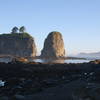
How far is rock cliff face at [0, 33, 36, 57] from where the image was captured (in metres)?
182

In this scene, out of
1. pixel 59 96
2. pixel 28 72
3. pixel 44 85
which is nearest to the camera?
pixel 59 96

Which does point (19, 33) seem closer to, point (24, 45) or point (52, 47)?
point (24, 45)

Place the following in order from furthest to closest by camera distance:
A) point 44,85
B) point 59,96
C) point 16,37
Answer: point 16,37, point 44,85, point 59,96

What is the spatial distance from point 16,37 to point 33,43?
12.5m

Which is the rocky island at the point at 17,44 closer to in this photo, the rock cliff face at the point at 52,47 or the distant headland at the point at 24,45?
the distant headland at the point at 24,45

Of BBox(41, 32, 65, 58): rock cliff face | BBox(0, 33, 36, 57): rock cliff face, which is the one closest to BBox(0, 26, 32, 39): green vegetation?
BBox(0, 33, 36, 57): rock cliff face

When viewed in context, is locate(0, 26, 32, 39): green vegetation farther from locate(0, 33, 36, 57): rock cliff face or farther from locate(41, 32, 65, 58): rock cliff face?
locate(41, 32, 65, 58): rock cliff face

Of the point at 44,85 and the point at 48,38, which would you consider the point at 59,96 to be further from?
the point at 48,38

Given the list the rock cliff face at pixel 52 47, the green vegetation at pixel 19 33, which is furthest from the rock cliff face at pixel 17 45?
the rock cliff face at pixel 52 47

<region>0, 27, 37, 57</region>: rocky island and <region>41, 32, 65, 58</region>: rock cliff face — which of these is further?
<region>0, 27, 37, 57</region>: rocky island

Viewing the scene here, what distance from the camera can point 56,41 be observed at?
18862cm

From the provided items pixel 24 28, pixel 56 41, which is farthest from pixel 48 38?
pixel 24 28

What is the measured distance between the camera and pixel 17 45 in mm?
183125

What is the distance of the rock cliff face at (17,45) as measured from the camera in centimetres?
18162
